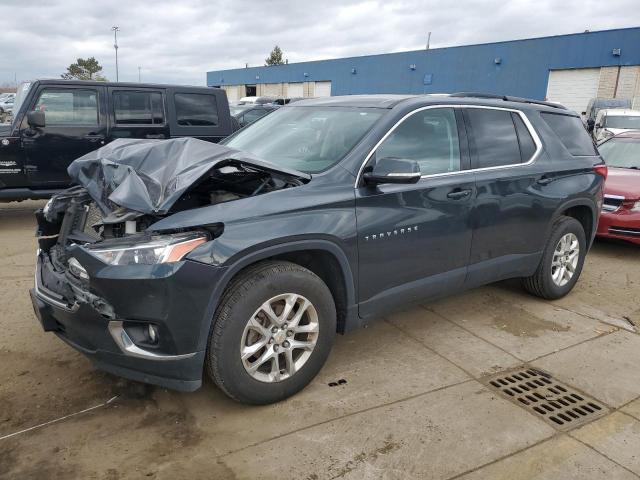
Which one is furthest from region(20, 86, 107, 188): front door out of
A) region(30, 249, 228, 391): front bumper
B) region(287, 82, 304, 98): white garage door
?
region(287, 82, 304, 98): white garage door

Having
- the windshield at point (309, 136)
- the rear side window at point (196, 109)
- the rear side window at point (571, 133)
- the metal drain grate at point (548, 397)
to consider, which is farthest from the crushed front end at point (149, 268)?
the rear side window at point (196, 109)

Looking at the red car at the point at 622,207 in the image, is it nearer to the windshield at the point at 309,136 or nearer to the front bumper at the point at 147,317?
the windshield at the point at 309,136

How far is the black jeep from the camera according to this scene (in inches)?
271

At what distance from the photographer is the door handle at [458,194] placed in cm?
368

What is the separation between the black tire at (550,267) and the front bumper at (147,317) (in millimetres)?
3236

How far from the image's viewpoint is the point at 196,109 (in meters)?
8.17

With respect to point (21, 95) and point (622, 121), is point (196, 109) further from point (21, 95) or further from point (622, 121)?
point (622, 121)

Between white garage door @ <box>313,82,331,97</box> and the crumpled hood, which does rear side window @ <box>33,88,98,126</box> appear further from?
white garage door @ <box>313,82,331,97</box>

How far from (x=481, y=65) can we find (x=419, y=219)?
98.2ft

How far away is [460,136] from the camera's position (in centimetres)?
388

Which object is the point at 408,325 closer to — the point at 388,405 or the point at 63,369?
the point at 388,405

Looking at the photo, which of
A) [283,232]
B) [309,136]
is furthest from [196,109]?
[283,232]

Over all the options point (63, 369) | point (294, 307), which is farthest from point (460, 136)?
point (63, 369)

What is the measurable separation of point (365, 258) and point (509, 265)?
1.67m
